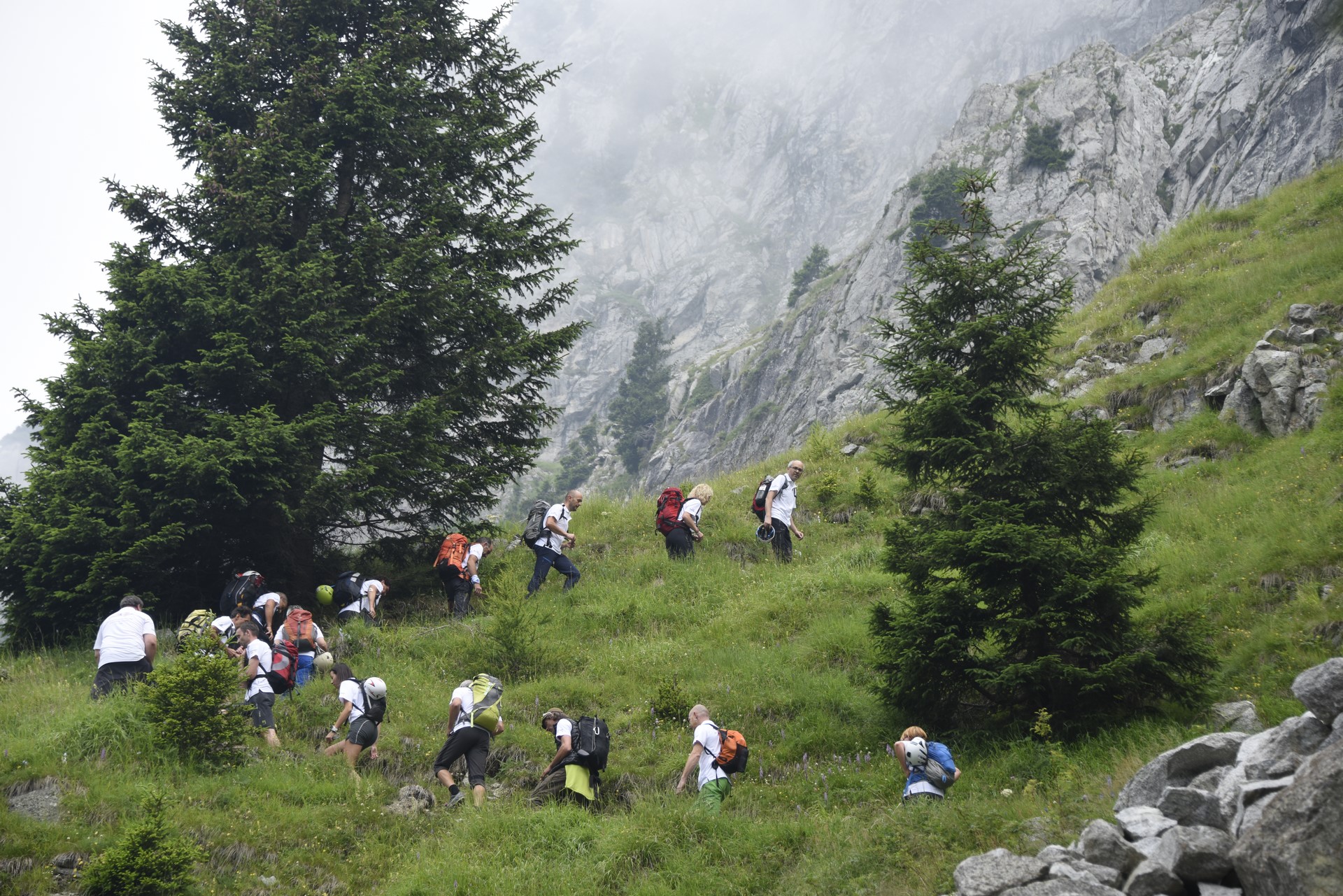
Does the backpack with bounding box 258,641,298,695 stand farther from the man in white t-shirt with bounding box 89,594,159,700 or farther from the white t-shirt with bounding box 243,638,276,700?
the man in white t-shirt with bounding box 89,594,159,700

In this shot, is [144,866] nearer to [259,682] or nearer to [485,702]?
[485,702]

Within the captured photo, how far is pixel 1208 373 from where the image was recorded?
46.7ft

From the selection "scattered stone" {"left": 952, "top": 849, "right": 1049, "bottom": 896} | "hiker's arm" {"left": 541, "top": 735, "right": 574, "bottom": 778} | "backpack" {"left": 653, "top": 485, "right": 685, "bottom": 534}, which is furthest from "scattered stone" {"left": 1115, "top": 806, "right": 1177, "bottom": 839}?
"backpack" {"left": 653, "top": 485, "right": 685, "bottom": 534}

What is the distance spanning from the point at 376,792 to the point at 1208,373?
14771mm

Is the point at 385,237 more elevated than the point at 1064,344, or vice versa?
the point at 385,237

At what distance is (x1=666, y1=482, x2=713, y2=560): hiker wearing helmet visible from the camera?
50.1 feet

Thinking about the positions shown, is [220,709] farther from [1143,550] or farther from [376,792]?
[1143,550]

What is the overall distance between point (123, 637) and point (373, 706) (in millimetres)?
3518

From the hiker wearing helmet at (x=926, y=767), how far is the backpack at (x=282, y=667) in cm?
808

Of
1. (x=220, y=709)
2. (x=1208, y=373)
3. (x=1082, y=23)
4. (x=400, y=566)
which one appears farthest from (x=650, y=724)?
(x=1082, y=23)

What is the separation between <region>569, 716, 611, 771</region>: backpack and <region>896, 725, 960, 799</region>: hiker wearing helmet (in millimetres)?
3234

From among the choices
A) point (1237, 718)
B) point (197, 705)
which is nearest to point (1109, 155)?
point (1237, 718)

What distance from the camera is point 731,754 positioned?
8812 mm

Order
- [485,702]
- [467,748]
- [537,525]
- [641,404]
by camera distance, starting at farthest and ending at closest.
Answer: [641,404] < [537,525] < [485,702] < [467,748]
